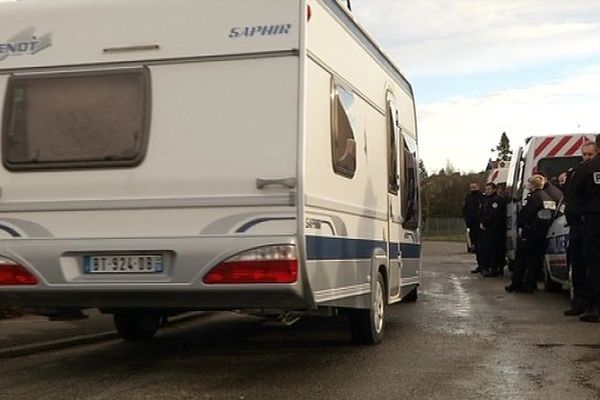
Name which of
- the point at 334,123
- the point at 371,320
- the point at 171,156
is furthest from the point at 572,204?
the point at 171,156

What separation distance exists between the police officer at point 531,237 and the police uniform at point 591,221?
9.88 ft

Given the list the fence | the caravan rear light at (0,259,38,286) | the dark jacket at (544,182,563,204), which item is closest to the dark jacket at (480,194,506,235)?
the dark jacket at (544,182,563,204)

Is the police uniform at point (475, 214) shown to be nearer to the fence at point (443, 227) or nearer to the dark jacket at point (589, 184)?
the dark jacket at point (589, 184)

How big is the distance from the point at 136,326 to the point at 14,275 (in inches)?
Answer: 104

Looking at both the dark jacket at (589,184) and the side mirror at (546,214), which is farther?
the side mirror at (546,214)

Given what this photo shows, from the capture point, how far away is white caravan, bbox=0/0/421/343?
6.16 m

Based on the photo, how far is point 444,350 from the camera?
817 cm

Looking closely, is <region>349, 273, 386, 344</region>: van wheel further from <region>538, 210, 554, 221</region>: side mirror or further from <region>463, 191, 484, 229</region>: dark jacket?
<region>463, 191, 484, 229</region>: dark jacket

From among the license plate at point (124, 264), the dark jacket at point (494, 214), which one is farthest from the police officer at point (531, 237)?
the license plate at point (124, 264)

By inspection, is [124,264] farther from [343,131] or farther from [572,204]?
[572,204]

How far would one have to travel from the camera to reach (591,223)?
9.92 meters

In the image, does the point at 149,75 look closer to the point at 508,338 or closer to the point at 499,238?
the point at 508,338

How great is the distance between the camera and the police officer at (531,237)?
1333cm

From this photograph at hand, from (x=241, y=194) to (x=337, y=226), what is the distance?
1050 mm
